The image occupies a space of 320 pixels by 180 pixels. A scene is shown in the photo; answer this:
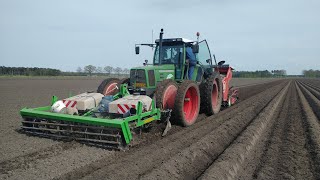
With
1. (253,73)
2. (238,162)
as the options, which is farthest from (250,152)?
(253,73)

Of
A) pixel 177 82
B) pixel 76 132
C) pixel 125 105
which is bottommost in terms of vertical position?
pixel 76 132

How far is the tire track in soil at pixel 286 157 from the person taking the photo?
450 centimetres

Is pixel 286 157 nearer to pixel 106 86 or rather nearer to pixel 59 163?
pixel 59 163

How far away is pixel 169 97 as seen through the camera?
22.7 ft

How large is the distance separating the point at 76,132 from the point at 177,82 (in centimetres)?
375

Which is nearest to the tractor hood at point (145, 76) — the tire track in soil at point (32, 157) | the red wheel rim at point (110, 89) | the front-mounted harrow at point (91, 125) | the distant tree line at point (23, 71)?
the red wheel rim at point (110, 89)

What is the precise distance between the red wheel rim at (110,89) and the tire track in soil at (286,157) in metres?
4.09

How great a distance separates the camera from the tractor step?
5.30m

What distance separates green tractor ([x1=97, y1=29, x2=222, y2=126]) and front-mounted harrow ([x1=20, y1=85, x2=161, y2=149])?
2.26ft

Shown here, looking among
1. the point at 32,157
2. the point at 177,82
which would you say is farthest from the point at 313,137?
the point at 32,157

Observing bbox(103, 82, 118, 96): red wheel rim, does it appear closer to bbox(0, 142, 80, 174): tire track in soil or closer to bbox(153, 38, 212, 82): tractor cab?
bbox(153, 38, 212, 82): tractor cab

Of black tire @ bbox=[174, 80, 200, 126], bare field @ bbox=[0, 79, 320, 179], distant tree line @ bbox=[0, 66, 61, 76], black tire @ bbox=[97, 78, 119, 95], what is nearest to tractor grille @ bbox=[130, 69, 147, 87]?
black tire @ bbox=[97, 78, 119, 95]

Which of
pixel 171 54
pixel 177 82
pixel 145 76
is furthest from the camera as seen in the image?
pixel 171 54

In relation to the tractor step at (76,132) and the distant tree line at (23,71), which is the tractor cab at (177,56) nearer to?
the tractor step at (76,132)
